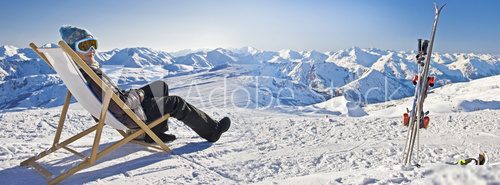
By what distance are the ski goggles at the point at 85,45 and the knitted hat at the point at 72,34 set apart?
0.06 m

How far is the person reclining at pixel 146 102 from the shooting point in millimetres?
4512

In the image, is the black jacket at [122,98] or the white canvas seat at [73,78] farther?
the black jacket at [122,98]

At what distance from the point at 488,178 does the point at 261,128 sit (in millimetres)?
5587

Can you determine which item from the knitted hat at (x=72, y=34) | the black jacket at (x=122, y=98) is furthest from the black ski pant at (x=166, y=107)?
the knitted hat at (x=72, y=34)

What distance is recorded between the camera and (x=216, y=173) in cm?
452

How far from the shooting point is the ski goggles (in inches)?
178

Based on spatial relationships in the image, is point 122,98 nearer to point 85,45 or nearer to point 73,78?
point 73,78

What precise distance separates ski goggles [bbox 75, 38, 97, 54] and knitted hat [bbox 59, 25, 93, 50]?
6 cm

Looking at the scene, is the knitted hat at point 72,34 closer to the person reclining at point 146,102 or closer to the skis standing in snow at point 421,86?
the person reclining at point 146,102

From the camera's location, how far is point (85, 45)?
4.56 m

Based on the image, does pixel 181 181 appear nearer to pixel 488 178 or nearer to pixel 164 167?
pixel 164 167

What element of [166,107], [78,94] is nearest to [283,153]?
[166,107]

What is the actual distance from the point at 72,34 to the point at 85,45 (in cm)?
21

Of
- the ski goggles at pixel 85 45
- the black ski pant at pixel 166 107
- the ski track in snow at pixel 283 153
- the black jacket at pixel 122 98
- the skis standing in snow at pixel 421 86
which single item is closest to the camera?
the ski track in snow at pixel 283 153
